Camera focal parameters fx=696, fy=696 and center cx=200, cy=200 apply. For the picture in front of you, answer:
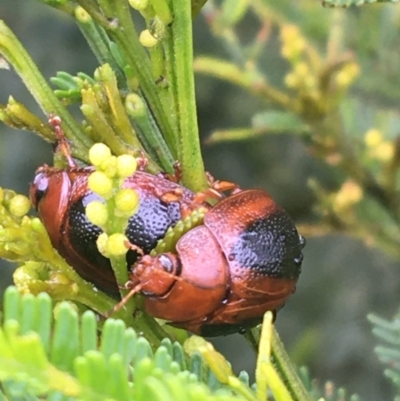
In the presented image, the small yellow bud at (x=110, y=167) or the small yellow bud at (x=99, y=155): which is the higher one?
the small yellow bud at (x=99, y=155)

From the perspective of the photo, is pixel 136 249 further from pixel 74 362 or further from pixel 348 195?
pixel 348 195

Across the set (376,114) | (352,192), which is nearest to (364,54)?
(376,114)

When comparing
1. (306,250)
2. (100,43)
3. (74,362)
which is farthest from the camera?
(306,250)

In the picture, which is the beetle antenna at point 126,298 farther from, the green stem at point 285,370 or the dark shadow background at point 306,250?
the dark shadow background at point 306,250

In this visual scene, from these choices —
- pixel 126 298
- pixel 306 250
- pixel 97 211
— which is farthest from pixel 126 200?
pixel 306 250

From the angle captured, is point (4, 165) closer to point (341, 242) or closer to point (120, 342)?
point (341, 242)

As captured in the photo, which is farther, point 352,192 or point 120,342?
point 352,192

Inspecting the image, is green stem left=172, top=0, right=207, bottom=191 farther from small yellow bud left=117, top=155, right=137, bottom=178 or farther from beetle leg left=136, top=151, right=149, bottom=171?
small yellow bud left=117, top=155, right=137, bottom=178

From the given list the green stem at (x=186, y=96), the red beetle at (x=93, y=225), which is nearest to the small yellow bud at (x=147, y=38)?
the green stem at (x=186, y=96)
